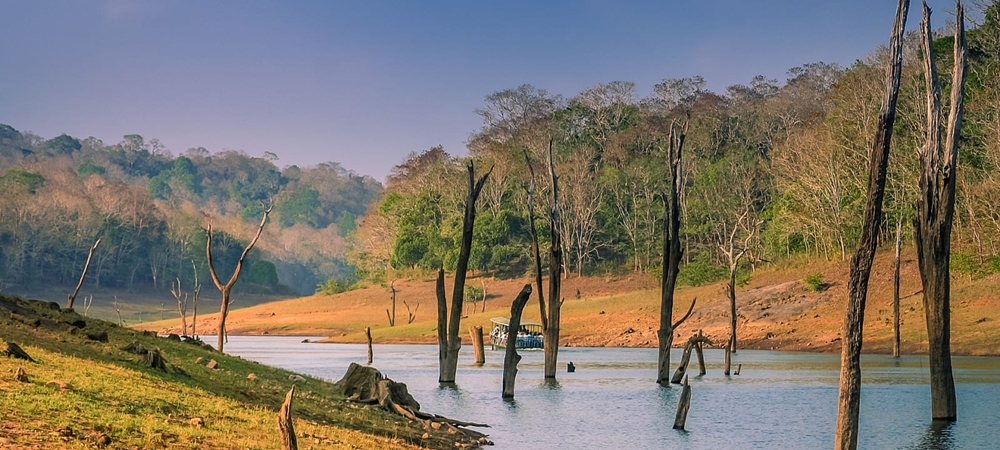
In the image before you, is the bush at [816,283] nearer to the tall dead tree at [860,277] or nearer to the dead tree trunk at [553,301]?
the dead tree trunk at [553,301]

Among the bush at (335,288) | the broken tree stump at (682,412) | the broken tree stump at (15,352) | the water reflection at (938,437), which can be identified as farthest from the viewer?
the bush at (335,288)

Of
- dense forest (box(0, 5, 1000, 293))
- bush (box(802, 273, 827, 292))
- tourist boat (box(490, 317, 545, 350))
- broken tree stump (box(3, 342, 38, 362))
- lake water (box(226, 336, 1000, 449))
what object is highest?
dense forest (box(0, 5, 1000, 293))

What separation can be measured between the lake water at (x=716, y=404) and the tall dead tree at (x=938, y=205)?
1.48 m

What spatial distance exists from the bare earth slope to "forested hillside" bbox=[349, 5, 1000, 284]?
2878 millimetres

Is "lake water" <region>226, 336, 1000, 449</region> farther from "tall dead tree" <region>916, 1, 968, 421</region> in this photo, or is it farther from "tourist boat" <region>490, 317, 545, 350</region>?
"tourist boat" <region>490, 317, 545, 350</region>

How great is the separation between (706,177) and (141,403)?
9200cm

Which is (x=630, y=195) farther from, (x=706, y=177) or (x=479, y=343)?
(x=479, y=343)

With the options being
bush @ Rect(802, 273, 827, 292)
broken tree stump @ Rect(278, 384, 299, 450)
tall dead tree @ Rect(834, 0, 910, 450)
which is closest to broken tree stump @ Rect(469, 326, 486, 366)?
bush @ Rect(802, 273, 827, 292)

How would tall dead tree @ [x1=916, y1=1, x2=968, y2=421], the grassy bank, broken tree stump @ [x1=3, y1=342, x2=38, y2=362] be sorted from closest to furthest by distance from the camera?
→ 1. the grassy bank
2. broken tree stump @ [x1=3, y1=342, x2=38, y2=362]
3. tall dead tree @ [x1=916, y1=1, x2=968, y2=421]

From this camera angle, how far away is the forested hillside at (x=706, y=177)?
66938 millimetres

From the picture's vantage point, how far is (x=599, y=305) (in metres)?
91.9

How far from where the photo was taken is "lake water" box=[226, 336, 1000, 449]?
26922 mm

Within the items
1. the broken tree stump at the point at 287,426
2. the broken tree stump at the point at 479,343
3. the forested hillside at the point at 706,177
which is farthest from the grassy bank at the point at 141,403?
the forested hillside at the point at 706,177

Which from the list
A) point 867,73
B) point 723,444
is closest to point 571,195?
point 867,73
